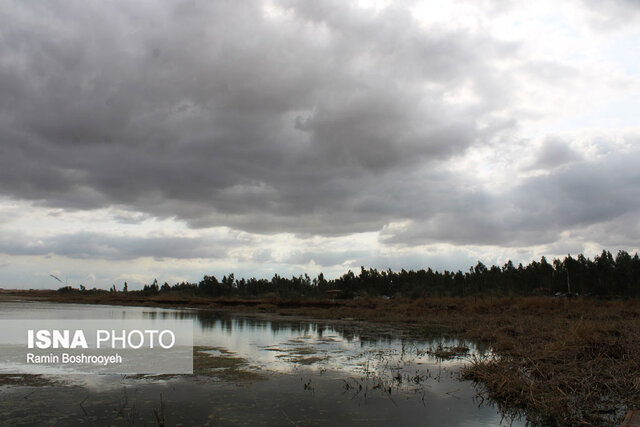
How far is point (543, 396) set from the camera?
1016 centimetres

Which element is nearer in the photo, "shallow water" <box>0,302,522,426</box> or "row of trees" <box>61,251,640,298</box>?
Answer: "shallow water" <box>0,302,522,426</box>

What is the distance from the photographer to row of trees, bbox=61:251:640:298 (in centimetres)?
9000

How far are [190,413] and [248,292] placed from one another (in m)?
125

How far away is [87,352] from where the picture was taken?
1709 cm

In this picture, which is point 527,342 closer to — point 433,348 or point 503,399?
point 433,348

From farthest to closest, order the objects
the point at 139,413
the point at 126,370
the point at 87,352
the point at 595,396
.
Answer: the point at 87,352 → the point at 126,370 → the point at 595,396 → the point at 139,413

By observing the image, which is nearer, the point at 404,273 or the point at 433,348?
the point at 433,348

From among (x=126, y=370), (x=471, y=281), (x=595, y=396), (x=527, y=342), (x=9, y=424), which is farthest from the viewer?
(x=471, y=281)

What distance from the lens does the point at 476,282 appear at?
362ft

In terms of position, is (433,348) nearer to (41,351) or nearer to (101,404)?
(101,404)

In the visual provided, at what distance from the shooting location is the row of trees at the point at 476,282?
295ft

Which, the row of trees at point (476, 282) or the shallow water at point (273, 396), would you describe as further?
the row of trees at point (476, 282)

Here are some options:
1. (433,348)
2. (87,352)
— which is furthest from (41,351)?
(433,348)

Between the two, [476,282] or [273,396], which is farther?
[476,282]
